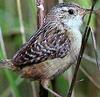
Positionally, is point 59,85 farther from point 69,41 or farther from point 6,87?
point 6,87

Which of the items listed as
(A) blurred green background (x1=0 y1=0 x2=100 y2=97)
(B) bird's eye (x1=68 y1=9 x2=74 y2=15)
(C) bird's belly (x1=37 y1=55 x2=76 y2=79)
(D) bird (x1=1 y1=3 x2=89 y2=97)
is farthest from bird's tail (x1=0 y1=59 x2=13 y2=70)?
(B) bird's eye (x1=68 y1=9 x2=74 y2=15)

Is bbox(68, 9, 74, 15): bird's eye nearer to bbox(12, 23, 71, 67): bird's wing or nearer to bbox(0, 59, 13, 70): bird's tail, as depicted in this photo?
bbox(12, 23, 71, 67): bird's wing

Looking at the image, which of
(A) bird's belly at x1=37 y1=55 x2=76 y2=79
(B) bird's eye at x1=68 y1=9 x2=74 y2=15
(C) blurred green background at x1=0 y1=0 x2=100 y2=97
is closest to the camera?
(A) bird's belly at x1=37 y1=55 x2=76 y2=79

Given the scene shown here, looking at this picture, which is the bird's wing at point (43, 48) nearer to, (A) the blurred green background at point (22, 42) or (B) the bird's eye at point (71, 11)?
(B) the bird's eye at point (71, 11)

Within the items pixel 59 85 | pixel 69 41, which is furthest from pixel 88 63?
pixel 69 41

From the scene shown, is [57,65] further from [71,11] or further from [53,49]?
[71,11]

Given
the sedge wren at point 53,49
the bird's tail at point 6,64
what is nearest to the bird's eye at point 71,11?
the sedge wren at point 53,49

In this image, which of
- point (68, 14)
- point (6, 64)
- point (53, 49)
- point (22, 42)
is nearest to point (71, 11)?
point (68, 14)
